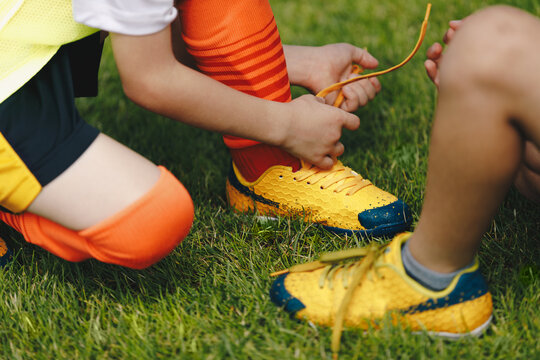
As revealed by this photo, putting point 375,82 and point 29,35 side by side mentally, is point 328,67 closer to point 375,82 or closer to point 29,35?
point 375,82

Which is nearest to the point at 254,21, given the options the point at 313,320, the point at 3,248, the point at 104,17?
the point at 104,17

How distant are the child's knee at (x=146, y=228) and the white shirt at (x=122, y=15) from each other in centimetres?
29

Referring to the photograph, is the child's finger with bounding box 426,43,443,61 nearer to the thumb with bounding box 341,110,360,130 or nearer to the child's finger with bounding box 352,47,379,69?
the thumb with bounding box 341,110,360,130

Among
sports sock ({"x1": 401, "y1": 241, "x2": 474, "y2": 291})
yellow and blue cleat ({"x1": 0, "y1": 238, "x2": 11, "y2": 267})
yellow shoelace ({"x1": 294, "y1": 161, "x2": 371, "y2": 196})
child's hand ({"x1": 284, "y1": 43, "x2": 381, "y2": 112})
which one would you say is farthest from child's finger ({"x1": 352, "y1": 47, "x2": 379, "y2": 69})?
yellow and blue cleat ({"x1": 0, "y1": 238, "x2": 11, "y2": 267})

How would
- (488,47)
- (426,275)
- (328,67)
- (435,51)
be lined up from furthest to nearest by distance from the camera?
(328,67)
(435,51)
(426,275)
(488,47)

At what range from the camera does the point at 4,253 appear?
1.39m

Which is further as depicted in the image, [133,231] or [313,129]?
[313,129]

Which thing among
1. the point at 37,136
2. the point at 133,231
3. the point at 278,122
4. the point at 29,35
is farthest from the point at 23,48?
the point at 278,122

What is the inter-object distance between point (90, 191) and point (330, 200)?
1.92 feet

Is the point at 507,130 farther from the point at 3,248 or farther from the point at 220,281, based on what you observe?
the point at 3,248

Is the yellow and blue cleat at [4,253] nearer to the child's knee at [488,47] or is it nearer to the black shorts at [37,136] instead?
the black shorts at [37,136]

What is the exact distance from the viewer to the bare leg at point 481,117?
2.91 feet

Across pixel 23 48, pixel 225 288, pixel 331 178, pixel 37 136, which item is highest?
pixel 23 48

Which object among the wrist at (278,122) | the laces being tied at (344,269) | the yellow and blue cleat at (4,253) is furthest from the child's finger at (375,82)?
the yellow and blue cleat at (4,253)
